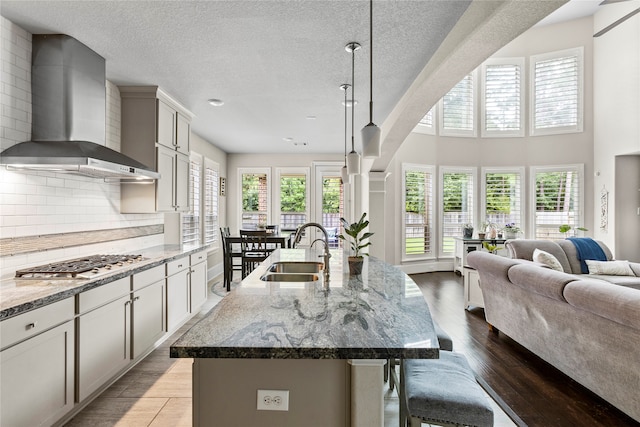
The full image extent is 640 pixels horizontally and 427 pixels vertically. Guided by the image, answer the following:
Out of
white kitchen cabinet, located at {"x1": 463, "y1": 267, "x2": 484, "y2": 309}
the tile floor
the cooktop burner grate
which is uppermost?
the cooktop burner grate

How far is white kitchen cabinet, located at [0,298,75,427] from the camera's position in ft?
5.37

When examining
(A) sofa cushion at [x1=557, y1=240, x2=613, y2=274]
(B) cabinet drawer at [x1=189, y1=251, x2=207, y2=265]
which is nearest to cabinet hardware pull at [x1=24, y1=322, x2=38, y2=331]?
(B) cabinet drawer at [x1=189, y1=251, x2=207, y2=265]

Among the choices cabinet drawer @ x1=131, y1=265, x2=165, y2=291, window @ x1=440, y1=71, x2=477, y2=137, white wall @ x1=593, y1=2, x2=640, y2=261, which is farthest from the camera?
window @ x1=440, y1=71, x2=477, y2=137

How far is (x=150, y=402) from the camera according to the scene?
2.40 meters

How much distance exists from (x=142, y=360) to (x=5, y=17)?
2.79 m

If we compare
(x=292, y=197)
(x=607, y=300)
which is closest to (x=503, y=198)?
(x=292, y=197)

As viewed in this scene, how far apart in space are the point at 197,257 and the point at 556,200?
760 centimetres

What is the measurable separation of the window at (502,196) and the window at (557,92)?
1.09m

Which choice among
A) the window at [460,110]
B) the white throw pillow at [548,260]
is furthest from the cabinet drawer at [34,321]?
the window at [460,110]

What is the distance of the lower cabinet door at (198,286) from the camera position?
4062 millimetres

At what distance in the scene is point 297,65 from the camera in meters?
3.11

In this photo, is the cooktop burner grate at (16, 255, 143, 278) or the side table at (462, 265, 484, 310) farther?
the side table at (462, 265, 484, 310)

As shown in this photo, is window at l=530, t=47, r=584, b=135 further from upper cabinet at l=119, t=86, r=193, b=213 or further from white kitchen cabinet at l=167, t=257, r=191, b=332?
white kitchen cabinet at l=167, t=257, r=191, b=332

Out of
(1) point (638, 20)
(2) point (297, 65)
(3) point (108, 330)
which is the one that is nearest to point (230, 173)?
(2) point (297, 65)
